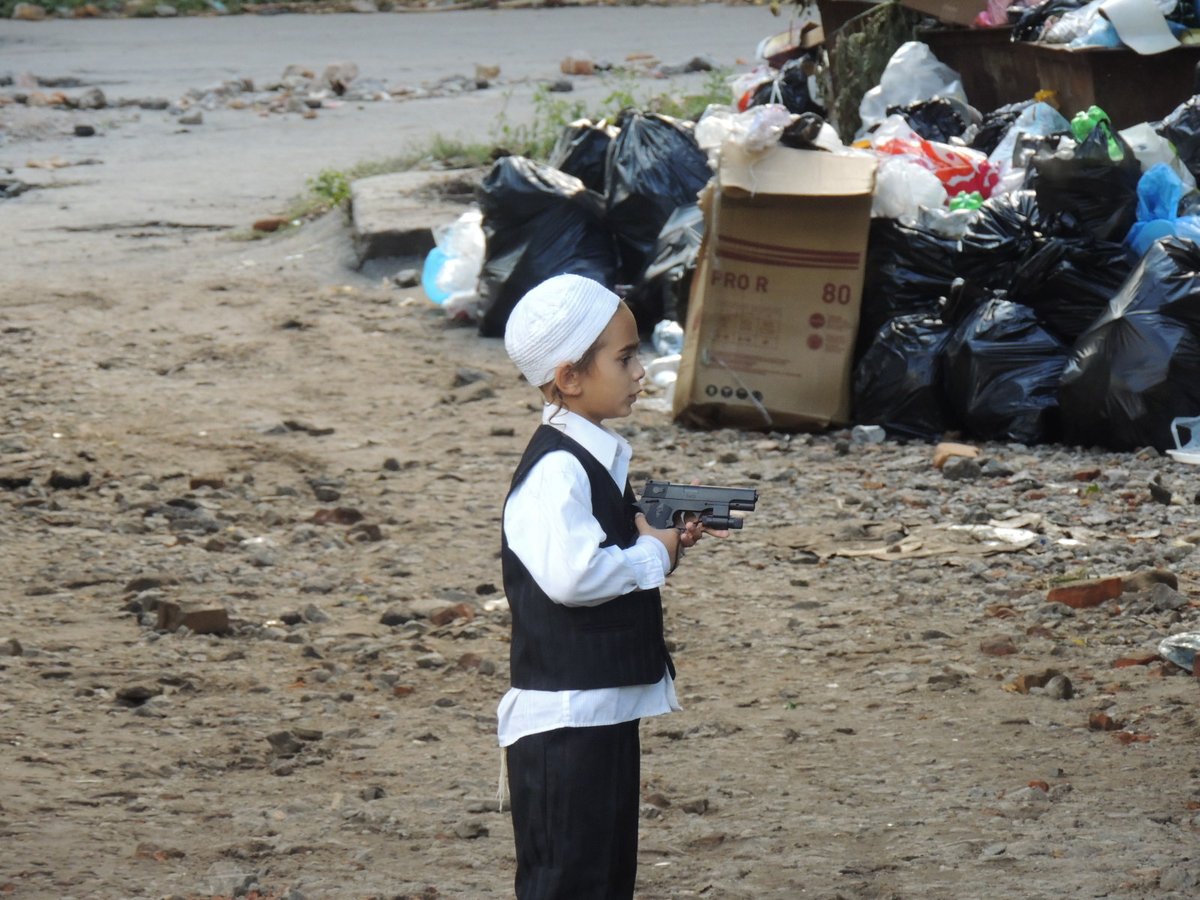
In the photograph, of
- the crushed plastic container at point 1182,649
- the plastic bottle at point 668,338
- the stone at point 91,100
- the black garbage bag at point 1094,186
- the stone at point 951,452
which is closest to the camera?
the crushed plastic container at point 1182,649

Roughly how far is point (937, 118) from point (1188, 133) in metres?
1.15

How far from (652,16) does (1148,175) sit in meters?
11.6

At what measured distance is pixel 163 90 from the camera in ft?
43.0

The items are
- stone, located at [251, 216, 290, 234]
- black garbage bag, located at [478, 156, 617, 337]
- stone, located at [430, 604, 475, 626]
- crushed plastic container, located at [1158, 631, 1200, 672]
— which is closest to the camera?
crushed plastic container, located at [1158, 631, 1200, 672]

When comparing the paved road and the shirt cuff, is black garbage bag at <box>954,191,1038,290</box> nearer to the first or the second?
the shirt cuff

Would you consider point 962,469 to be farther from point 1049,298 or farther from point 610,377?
point 610,377

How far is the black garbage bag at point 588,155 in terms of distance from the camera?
7.00 m

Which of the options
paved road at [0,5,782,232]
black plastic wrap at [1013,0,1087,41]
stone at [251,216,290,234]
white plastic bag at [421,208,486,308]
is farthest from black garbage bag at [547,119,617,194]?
paved road at [0,5,782,232]

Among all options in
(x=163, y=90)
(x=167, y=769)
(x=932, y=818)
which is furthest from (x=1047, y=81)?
(x=163, y=90)

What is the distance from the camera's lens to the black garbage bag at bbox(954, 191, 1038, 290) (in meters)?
5.20

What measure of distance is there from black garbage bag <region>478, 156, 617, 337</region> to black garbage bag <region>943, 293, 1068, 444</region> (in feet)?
6.21

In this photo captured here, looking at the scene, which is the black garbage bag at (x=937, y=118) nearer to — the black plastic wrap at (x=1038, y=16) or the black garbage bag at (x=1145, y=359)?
the black plastic wrap at (x=1038, y=16)

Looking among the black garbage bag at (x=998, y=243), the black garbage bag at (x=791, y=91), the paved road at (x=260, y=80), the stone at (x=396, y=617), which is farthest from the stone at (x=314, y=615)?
the paved road at (x=260, y=80)

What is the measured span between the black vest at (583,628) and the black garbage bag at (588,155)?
5.08m
